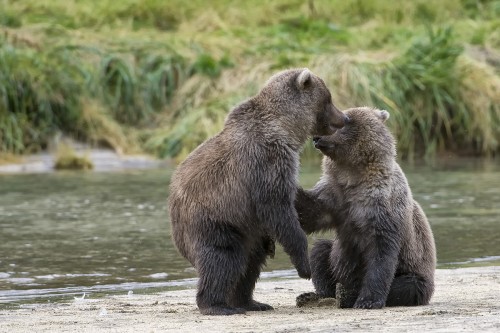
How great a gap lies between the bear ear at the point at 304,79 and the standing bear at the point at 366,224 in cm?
36

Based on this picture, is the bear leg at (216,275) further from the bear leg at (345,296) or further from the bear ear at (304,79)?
the bear ear at (304,79)

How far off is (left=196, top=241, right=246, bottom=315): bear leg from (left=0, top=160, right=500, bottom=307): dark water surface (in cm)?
163

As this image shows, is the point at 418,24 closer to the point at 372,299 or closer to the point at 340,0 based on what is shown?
the point at 340,0

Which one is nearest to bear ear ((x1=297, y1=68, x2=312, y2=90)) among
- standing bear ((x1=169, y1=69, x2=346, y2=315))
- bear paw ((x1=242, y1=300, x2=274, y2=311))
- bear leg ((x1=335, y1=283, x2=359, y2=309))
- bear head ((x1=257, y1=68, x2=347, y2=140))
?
bear head ((x1=257, y1=68, x2=347, y2=140))

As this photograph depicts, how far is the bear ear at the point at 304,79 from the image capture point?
7.95 m

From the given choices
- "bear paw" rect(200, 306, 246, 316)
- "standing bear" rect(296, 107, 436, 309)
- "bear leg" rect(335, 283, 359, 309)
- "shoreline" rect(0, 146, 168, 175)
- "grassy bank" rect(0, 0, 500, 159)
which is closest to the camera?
"bear paw" rect(200, 306, 246, 316)

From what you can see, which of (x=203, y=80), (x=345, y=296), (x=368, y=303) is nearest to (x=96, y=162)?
(x=203, y=80)

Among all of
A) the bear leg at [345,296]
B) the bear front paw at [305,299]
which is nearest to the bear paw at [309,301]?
the bear front paw at [305,299]

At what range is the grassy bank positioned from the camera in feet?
67.7

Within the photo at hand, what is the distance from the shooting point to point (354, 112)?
8.17 meters

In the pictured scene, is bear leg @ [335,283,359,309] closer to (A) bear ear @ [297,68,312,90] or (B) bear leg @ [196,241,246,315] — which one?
(B) bear leg @ [196,241,246,315]

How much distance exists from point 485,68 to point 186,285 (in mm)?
13756

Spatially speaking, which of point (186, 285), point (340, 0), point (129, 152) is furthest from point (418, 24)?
point (186, 285)

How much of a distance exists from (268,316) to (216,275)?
41cm
